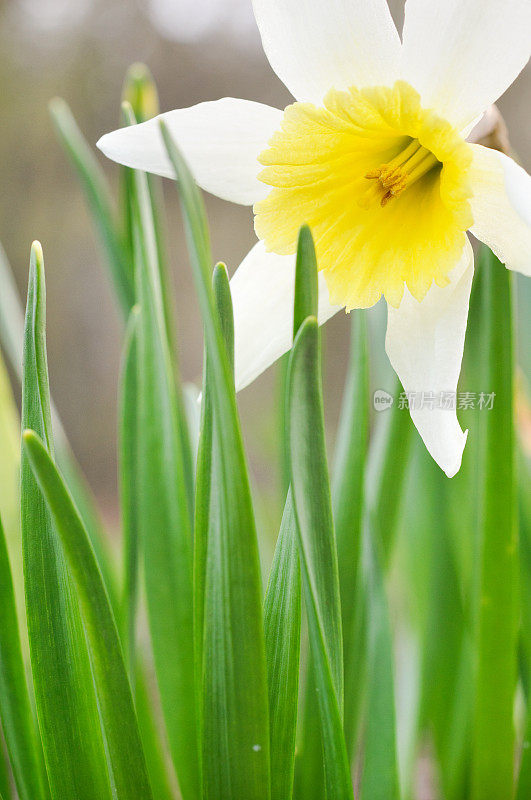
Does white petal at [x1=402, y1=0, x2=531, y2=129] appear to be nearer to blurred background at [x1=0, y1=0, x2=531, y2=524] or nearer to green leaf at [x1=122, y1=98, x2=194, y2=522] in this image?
green leaf at [x1=122, y1=98, x2=194, y2=522]

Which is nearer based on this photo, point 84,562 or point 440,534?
point 84,562

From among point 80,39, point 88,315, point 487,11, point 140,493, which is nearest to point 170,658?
point 140,493

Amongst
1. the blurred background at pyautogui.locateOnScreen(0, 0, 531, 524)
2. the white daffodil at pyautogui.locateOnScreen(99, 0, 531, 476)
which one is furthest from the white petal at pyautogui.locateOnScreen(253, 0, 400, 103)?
the blurred background at pyautogui.locateOnScreen(0, 0, 531, 524)

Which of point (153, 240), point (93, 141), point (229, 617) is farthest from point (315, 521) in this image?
point (93, 141)

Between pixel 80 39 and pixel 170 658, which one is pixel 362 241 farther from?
pixel 80 39

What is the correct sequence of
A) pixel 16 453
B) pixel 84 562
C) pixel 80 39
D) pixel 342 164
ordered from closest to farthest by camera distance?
pixel 84 562 → pixel 342 164 → pixel 16 453 → pixel 80 39
